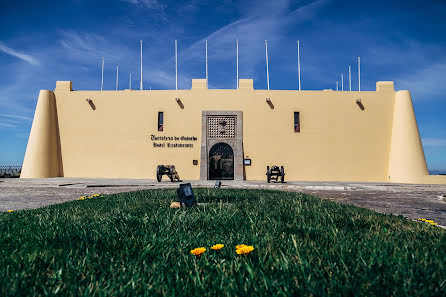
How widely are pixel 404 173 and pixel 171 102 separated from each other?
1518 centimetres

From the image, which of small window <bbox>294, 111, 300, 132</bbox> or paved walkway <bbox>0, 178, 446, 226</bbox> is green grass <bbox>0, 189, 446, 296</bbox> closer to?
paved walkway <bbox>0, 178, 446, 226</bbox>

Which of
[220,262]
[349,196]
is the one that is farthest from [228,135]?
[220,262]

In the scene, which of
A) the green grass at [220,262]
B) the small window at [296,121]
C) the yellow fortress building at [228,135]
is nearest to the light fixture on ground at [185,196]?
the green grass at [220,262]

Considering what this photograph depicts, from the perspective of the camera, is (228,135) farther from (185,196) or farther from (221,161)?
(185,196)

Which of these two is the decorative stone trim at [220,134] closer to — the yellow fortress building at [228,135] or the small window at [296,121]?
the yellow fortress building at [228,135]

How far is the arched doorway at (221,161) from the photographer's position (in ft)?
57.3

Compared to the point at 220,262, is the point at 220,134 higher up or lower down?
higher up

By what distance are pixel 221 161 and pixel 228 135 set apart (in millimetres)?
1783

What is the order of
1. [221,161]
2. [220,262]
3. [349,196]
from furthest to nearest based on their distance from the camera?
[221,161] < [349,196] < [220,262]

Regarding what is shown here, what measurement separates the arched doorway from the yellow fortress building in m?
0.07

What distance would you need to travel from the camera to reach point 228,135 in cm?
1736

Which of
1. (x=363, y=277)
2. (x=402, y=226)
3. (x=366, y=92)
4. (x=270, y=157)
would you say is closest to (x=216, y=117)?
(x=270, y=157)

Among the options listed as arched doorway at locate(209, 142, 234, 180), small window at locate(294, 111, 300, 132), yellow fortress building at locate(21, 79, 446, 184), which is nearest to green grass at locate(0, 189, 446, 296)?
yellow fortress building at locate(21, 79, 446, 184)

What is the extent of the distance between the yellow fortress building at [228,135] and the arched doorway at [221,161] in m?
0.07
